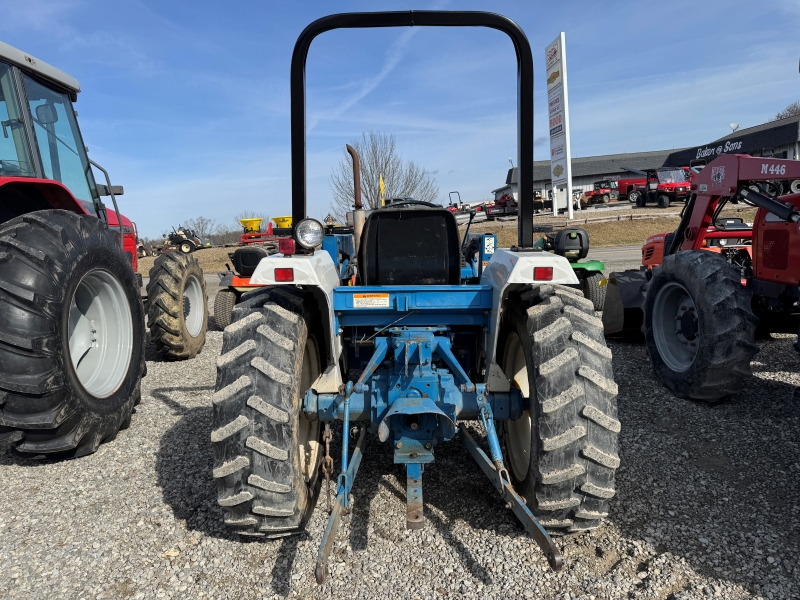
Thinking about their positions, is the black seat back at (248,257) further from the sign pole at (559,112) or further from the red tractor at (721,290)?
the sign pole at (559,112)

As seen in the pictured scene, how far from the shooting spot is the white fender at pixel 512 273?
2.65m

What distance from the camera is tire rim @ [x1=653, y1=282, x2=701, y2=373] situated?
16.0 feet

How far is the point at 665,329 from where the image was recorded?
209 inches

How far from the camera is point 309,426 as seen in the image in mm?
3148

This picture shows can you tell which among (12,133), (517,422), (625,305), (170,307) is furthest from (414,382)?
(625,305)

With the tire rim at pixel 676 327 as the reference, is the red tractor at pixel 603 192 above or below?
A: above

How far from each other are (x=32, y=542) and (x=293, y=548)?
1.40 metres

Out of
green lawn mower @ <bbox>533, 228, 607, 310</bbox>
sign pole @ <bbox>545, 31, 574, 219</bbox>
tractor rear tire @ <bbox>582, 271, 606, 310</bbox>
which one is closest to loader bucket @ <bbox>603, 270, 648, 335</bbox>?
green lawn mower @ <bbox>533, 228, 607, 310</bbox>

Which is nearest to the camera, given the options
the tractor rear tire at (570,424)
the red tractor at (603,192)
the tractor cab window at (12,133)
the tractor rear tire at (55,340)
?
the tractor rear tire at (570,424)

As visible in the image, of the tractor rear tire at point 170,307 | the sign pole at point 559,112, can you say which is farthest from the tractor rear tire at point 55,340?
the sign pole at point 559,112

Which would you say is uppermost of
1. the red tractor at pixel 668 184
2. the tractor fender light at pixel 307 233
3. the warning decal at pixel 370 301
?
the red tractor at pixel 668 184

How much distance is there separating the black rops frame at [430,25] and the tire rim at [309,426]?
2.47ft

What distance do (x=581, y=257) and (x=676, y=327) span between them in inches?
72.6

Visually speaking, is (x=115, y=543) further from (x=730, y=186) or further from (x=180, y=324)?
(x=730, y=186)
